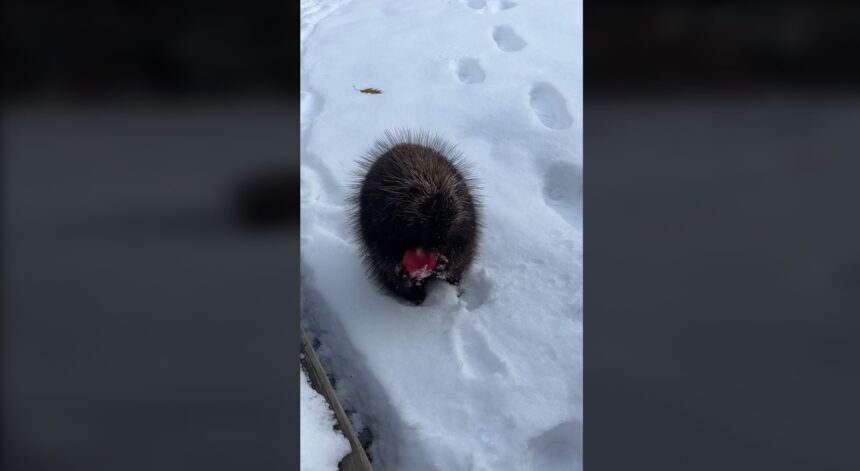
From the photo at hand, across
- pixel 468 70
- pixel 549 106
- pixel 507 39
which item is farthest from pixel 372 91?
pixel 549 106

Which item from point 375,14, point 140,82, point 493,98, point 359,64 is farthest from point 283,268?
point 375,14

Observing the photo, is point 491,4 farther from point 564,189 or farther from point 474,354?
point 474,354

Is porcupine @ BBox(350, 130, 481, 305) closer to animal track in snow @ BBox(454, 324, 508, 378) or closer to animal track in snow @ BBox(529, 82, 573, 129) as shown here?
animal track in snow @ BBox(454, 324, 508, 378)

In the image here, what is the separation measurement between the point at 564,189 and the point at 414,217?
31.0 inches

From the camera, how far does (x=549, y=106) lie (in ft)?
8.34

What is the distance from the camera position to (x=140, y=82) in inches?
21.6

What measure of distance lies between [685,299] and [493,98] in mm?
2198

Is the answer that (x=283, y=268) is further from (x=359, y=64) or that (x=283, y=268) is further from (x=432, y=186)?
(x=359, y=64)

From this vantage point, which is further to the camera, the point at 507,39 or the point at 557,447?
the point at 507,39

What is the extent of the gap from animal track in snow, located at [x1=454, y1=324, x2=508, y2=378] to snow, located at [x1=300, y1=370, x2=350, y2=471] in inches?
19.0

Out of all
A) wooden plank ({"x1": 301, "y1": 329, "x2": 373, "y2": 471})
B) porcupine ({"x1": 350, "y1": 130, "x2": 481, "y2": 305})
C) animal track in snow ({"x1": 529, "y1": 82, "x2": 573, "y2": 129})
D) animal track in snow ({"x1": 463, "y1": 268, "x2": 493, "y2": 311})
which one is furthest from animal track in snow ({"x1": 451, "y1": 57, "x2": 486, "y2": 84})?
wooden plank ({"x1": 301, "y1": 329, "x2": 373, "y2": 471})

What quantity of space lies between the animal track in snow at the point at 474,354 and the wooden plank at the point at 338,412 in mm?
432

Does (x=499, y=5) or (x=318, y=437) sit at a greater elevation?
(x=499, y=5)

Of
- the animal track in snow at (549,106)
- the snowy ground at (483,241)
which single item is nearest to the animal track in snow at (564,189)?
the snowy ground at (483,241)
